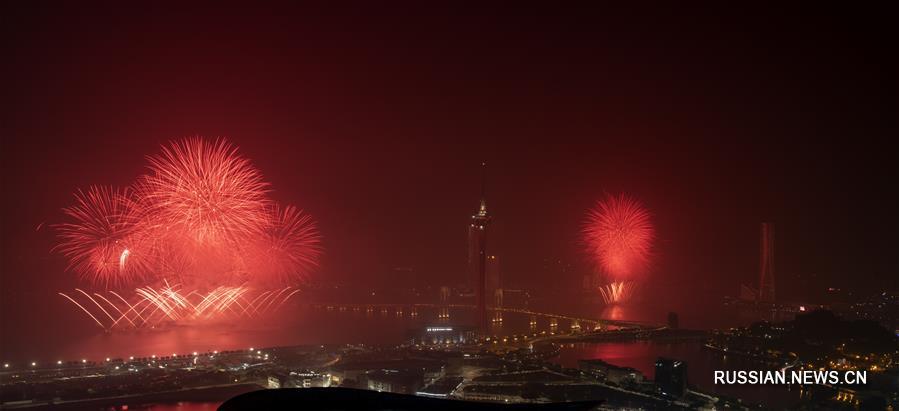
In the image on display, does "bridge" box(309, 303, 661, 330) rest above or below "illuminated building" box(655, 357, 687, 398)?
above

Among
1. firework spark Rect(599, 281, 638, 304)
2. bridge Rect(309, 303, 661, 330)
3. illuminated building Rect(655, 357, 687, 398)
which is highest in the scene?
firework spark Rect(599, 281, 638, 304)

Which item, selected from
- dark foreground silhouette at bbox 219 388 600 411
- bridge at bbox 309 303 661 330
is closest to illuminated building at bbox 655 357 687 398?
dark foreground silhouette at bbox 219 388 600 411

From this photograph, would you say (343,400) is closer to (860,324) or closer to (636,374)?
(636,374)

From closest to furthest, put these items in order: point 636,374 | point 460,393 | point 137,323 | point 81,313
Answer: point 460,393 < point 636,374 < point 137,323 < point 81,313

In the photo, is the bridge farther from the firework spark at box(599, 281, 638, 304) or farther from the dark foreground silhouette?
the dark foreground silhouette

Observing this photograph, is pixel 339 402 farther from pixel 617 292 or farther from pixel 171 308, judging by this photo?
pixel 617 292

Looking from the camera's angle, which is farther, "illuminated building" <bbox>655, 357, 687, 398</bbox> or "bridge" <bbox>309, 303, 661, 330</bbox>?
"bridge" <bbox>309, 303, 661, 330</bbox>

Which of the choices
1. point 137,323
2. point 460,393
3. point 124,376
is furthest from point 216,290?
point 460,393

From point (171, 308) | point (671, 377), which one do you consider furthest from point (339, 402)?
point (171, 308)
